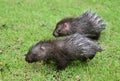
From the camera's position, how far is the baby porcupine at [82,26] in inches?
366

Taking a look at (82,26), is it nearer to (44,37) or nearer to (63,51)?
(44,37)

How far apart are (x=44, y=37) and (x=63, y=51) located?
210cm

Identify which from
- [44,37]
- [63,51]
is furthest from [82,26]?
[63,51]

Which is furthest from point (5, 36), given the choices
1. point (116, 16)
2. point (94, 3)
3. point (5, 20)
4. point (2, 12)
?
point (94, 3)

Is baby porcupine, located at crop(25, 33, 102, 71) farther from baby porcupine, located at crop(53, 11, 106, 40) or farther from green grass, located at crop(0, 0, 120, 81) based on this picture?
baby porcupine, located at crop(53, 11, 106, 40)

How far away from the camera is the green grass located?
7246 millimetres

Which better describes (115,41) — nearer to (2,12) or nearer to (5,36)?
(5,36)

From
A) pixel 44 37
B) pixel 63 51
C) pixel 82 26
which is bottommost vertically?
pixel 44 37

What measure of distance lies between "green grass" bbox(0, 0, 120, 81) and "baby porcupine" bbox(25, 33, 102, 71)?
23 cm

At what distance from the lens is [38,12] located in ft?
39.0

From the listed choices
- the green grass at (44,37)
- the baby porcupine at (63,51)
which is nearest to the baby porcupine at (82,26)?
the green grass at (44,37)

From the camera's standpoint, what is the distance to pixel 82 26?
9.32 m

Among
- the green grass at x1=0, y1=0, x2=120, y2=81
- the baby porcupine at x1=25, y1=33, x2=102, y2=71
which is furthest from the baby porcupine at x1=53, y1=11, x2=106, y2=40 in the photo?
the baby porcupine at x1=25, y1=33, x2=102, y2=71

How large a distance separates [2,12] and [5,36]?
246 centimetres
